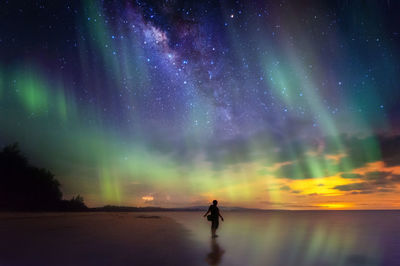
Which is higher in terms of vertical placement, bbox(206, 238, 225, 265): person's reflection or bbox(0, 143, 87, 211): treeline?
bbox(0, 143, 87, 211): treeline

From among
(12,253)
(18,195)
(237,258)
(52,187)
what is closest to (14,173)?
(18,195)

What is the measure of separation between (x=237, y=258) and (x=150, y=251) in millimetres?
3532

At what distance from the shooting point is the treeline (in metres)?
51.8

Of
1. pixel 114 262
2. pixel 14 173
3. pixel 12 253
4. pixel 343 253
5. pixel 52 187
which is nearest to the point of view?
pixel 114 262

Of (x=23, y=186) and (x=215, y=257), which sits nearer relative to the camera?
(x=215, y=257)

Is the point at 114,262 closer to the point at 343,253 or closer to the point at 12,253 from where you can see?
the point at 12,253

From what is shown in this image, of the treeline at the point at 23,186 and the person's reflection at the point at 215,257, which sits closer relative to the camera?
the person's reflection at the point at 215,257

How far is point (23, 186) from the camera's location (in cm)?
5531

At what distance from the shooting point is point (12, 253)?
33.9 ft

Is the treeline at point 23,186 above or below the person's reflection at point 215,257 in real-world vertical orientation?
above

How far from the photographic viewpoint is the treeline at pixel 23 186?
170ft

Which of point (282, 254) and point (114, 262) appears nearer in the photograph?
point (114, 262)

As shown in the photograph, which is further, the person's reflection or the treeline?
the treeline

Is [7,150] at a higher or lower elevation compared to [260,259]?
higher
